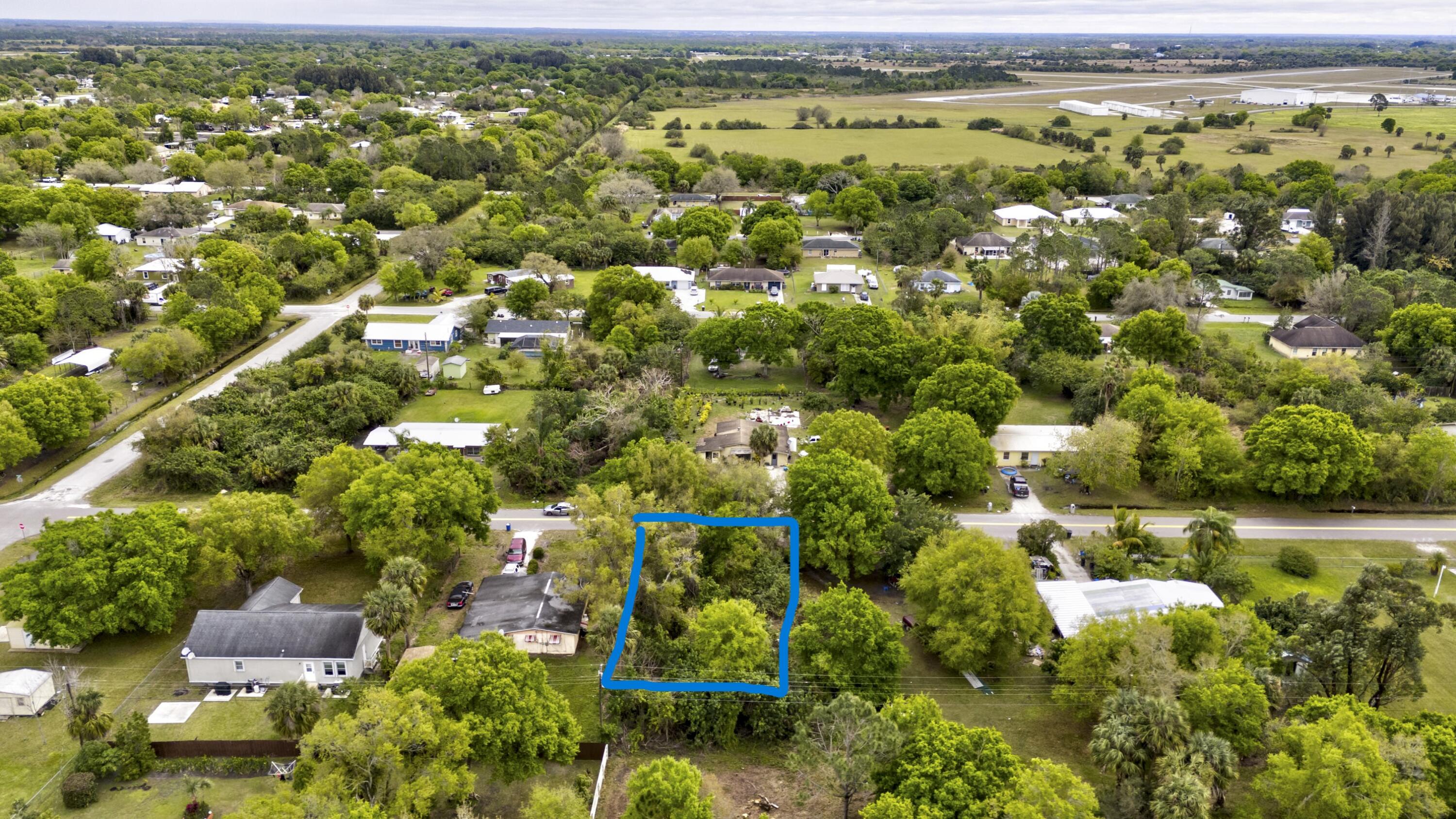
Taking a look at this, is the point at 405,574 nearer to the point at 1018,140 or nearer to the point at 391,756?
the point at 391,756

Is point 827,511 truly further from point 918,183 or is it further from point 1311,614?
point 918,183

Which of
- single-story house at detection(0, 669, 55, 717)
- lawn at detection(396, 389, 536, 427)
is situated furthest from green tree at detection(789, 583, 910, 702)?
lawn at detection(396, 389, 536, 427)

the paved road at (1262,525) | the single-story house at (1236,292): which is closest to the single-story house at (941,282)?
the single-story house at (1236,292)

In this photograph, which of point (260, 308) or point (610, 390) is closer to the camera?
point (610, 390)

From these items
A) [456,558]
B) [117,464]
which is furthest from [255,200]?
[456,558]

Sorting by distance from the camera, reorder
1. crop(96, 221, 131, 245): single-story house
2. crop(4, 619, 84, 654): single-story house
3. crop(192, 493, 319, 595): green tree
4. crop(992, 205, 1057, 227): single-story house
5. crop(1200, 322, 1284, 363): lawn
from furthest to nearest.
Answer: crop(992, 205, 1057, 227): single-story house < crop(96, 221, 131, 245): single-story house < crop(1200, 322, 1284, 363): lawn < crop(192, 493, 319, 595): green tree < crop(4, 619, 84, 654): single-story house

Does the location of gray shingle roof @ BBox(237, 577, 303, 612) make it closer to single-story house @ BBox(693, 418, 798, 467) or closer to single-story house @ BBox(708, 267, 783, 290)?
single-story house @ BBox(693, 418, 798, 467)

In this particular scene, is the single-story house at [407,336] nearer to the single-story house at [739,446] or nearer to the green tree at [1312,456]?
the single-story house at [739,446]

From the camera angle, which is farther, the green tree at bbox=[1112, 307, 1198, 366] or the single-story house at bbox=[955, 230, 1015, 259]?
the single-story house at bbox=[955, 230, 1015, 259]
